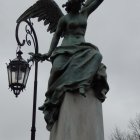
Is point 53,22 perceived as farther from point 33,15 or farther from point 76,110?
point 76,110

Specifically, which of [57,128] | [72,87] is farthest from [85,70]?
[57,128]

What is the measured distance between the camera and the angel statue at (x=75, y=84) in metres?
8.07

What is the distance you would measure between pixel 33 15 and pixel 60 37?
146 cm

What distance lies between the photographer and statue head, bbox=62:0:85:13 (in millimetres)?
9125

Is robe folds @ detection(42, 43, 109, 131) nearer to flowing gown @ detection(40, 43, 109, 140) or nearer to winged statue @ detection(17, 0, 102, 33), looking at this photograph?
flowing gown @ detection(40, 43, 109, 140)

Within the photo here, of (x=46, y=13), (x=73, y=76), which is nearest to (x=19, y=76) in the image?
(x=46, y=13)

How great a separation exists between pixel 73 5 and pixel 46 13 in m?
1.40

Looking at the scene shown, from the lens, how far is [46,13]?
1049 centimetres

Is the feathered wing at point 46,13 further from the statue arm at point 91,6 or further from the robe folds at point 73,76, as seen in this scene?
the robe folds at point 73,76

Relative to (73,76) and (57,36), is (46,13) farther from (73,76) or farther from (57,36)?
(73,76)

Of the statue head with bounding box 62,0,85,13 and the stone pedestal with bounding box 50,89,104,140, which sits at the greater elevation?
the statue head with bounding box 62,0,85,13

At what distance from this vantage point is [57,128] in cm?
841

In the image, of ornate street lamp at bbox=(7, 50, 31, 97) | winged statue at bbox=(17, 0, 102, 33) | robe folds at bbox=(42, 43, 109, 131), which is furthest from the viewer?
ornate street lamp at bbox=(7, 50, 31, 97)

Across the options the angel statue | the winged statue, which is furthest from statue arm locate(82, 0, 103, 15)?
the winged statue
